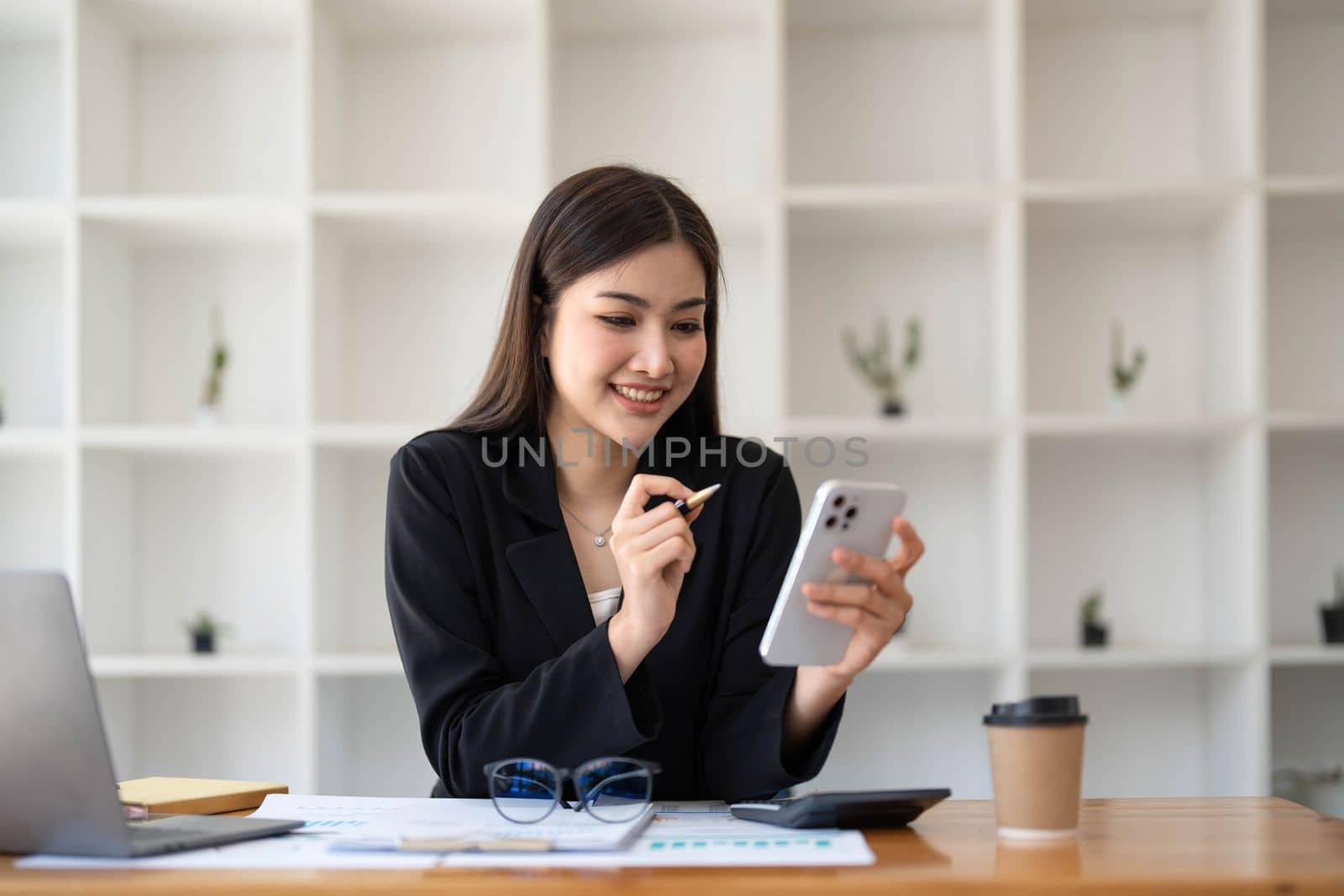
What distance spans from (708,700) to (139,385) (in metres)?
2.22

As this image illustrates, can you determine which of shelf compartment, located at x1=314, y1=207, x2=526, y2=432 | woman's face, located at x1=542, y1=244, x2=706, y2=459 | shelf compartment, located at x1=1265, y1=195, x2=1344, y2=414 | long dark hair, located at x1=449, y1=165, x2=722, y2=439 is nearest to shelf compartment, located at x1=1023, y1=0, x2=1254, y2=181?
shelf compartment, located at x1=1265, y1=195, x2=1344, y2=414

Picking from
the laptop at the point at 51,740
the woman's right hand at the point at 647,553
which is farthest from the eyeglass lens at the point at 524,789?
the laptop at the point at 51,740

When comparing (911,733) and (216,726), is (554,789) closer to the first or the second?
(911,733)

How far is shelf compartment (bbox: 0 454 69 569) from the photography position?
3186 millimetres

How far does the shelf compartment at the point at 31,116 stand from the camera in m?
3.25

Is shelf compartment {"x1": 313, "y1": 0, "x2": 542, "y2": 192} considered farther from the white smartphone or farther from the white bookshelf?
the white smartphone

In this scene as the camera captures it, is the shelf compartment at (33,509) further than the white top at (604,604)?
Yes

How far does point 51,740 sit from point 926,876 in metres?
0.72

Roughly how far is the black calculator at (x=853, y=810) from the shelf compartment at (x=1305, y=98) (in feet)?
8.64

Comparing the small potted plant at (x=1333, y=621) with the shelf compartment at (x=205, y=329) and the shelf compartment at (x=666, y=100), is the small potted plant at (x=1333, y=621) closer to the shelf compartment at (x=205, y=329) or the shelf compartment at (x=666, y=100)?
the shelf compartment at (x=666, y=100)

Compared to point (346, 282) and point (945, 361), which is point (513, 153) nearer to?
point (346, 282)

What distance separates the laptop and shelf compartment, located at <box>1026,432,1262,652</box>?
8.36 ft

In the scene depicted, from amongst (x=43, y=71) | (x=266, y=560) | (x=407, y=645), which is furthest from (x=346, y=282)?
(x=407, y=645)

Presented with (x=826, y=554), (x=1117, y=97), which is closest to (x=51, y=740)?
(x=826, y=554)
